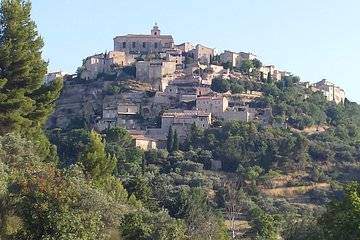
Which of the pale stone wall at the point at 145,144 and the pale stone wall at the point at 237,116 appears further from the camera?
the pale stone wall at the point at 237,116

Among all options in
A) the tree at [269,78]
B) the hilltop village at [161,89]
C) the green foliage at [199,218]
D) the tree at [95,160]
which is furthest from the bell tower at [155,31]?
the tree at [95,160]

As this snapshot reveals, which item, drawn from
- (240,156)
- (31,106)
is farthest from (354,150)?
→ (31,106)

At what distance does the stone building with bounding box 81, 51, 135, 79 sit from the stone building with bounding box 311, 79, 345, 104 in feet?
90.7

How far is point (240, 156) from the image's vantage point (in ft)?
233

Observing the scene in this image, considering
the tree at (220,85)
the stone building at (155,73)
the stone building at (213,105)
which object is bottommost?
the stone building at (213,105)

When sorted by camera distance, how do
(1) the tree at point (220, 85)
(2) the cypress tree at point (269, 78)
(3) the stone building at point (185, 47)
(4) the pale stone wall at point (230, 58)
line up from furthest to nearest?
(3) the stone building at point (185, 47) < (4) the pale stone wall at point (230, 58) < (2) the cypress tree at point (269, 78) < (1) the tree at point (220, 85)

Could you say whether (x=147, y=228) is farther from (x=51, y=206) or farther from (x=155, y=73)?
(x=155, y=73)

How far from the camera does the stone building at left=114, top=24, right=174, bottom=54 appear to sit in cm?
9850

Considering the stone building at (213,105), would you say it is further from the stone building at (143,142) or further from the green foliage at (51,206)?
the green foliage at (51,206)

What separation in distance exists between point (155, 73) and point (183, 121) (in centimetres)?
1304

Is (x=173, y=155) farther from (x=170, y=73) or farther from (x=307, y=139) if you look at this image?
(x=170, y=73)

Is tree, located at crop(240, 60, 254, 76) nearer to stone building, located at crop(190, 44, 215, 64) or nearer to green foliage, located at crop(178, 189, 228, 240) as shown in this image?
stone building, located at crop(190, 44, 215, 64)

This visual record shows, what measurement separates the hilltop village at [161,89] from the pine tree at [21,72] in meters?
45.2

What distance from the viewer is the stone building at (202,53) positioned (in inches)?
3761
